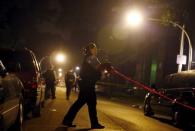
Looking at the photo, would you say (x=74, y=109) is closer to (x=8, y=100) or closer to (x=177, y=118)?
(x=8, y=100)

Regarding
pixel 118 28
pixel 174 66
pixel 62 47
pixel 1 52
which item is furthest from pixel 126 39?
pixel 1 52

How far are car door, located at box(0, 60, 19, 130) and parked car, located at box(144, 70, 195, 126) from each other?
6328 mm

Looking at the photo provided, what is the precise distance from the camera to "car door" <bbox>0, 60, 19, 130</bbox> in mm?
7039

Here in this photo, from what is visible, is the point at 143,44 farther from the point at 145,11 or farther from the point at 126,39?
the point at 145,11

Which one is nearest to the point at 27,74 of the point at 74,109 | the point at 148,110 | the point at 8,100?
the point at 74,109

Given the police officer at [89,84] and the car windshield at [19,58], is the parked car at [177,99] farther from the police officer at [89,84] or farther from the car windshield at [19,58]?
the car windshield at [19,58]

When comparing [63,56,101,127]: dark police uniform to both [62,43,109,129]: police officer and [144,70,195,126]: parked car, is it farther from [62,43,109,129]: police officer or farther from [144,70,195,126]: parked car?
[144,70,195,126]: parked car

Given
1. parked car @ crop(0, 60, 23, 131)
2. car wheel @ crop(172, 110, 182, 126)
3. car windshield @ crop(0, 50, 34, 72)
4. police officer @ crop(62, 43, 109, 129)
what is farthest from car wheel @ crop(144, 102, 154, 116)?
parked car @ crop(0, 60, 23, 131)

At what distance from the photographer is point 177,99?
14688mm

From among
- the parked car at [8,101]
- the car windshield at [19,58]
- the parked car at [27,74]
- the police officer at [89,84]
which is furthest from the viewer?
the car windshield at [19,58]

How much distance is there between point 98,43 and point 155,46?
12.1 m

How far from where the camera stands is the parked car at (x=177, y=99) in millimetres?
13711

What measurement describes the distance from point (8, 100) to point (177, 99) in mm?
8165

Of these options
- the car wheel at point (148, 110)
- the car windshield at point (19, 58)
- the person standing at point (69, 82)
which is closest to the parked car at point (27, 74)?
the car windshield at point (19, 58)
